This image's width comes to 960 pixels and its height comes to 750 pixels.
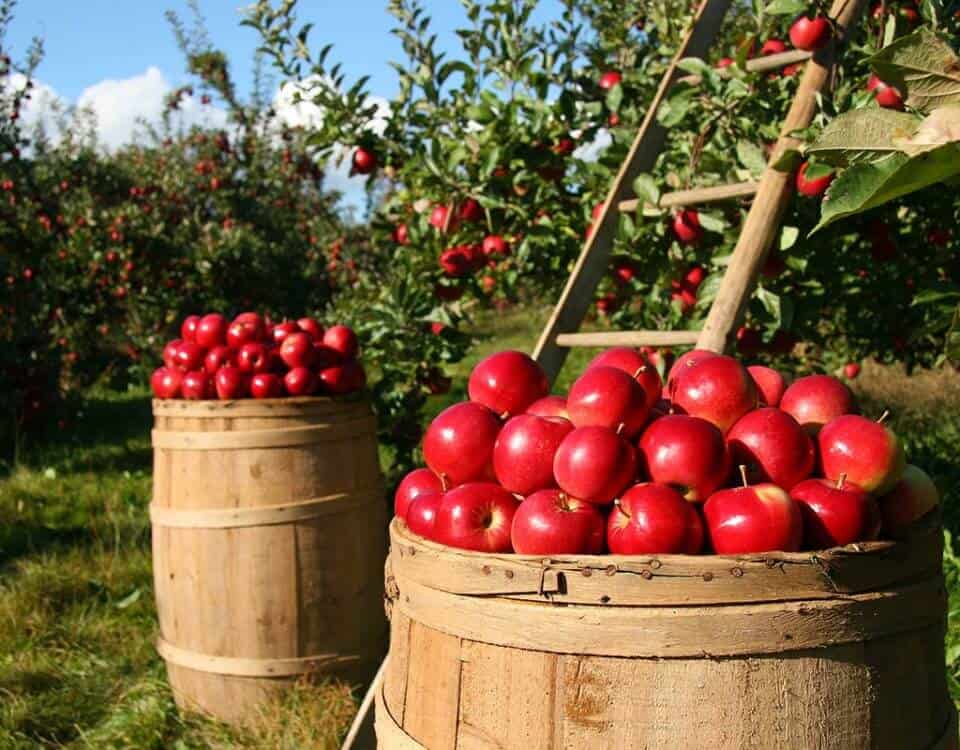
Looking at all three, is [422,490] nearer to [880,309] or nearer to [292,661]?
[292,661]

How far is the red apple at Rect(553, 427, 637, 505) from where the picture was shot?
51.4 inches

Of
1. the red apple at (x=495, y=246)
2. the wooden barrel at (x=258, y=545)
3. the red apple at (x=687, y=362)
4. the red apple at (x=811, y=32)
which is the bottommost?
the wooden barrel at (x=258, y=545)

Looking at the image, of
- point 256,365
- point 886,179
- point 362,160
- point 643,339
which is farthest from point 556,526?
point 362,160

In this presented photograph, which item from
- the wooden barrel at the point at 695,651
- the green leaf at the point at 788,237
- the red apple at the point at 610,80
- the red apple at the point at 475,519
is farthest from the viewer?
the red apple at the point at 610,80

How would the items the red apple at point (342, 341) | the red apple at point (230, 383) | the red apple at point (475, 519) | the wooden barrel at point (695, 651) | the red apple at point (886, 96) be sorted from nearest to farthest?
the wooden barrel at point (695, 651), the red apple at point (475, 519), the red apple at point (886, 96), the red apple at point (230, 383), the red apple at point (342, 341)

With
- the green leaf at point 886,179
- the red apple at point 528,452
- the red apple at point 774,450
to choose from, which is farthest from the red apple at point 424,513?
the green leaf at point 886,179

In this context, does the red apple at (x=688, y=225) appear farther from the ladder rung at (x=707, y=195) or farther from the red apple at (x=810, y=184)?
the red apple at (x=810, y=184)

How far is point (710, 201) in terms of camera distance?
2947 mm

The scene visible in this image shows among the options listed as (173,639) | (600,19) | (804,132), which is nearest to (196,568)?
(173,639)

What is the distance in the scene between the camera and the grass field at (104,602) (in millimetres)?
2750

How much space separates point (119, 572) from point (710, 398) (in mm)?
3072

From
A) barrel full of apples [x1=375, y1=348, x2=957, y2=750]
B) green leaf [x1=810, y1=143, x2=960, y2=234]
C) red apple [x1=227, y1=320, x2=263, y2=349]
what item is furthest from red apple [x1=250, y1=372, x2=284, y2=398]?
green leaf [x1=810, y1=143, x2=960, y2=234]

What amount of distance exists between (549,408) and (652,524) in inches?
14.3

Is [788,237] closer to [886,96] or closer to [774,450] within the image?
[886,96]
